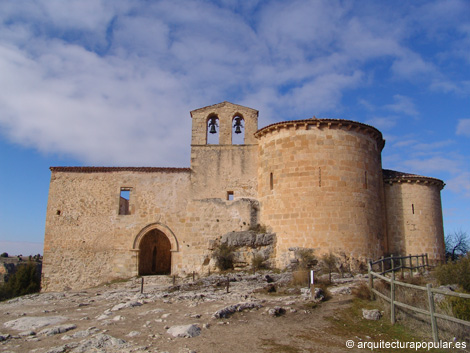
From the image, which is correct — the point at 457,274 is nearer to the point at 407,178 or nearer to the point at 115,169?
the point at 407,178

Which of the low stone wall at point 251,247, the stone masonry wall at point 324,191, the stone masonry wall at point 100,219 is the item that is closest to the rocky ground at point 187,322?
the stone masonry wall at point 324,191

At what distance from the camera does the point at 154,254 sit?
72.0 ft

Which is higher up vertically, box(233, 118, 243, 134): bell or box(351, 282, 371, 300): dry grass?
box(233, 118, 243, 134): bell

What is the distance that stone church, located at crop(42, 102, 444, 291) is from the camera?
16.2 metres

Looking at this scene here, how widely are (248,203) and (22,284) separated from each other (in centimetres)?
1345

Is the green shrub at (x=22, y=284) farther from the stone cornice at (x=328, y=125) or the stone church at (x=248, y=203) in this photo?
the stone cornice at (x=328, y=125)

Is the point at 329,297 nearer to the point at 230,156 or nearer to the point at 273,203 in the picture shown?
the point at 273,203

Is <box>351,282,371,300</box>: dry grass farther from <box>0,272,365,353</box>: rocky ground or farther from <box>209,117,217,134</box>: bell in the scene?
<box>209,117,217,134</box>: bell

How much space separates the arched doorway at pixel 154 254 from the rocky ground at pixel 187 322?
257 inches

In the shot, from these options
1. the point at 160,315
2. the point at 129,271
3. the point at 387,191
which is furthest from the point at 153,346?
the point at 387,191

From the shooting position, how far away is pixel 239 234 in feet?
56.9

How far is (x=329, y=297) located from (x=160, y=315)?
480cm

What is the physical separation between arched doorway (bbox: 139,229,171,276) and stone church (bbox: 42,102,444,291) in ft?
0.97

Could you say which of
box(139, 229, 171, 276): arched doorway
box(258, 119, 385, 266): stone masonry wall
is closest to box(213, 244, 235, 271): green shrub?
box(258, 119, 385, 266): stone masonry wall
